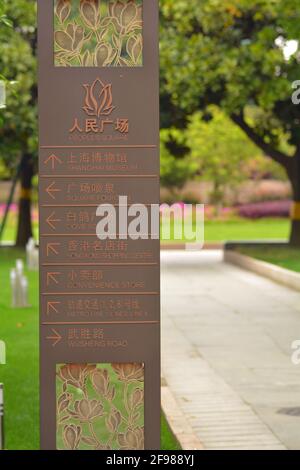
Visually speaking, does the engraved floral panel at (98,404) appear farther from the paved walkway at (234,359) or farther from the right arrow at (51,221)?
the paved walkway at (234,359)

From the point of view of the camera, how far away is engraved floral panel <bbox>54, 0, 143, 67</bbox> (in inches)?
248

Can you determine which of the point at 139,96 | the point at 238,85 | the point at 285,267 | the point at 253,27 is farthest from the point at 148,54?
the point at 253,27

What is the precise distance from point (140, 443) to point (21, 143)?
21399 mm

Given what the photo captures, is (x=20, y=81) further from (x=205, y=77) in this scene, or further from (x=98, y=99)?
(x=98, y=99)

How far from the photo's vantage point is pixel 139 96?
629cm

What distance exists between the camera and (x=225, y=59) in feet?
77.3

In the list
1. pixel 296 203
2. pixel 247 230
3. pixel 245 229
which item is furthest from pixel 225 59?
pixel 245 229

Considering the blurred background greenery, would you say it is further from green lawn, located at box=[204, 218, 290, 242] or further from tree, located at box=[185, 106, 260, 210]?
tree, located at box=[185, 106, 260, 210]

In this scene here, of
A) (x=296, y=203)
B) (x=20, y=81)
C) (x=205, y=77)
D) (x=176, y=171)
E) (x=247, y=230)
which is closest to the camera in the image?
(x=205, y=77)

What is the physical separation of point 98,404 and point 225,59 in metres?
18.0

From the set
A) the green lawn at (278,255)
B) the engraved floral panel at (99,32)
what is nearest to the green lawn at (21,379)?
the engraved floral panel at (99,32)

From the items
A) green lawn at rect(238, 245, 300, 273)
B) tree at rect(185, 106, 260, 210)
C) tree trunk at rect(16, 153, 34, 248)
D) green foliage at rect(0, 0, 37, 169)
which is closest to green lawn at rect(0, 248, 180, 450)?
green lawn at rect(238, 245, 300, 273)

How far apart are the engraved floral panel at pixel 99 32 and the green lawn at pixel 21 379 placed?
3130 mm

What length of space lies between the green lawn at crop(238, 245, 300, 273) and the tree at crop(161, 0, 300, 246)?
303 centimetres
